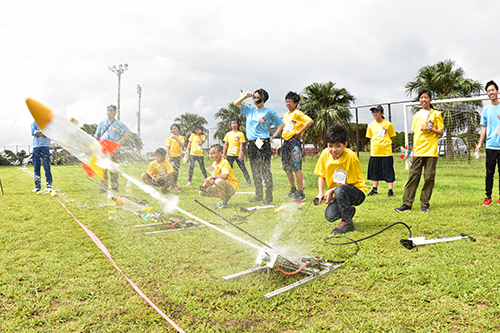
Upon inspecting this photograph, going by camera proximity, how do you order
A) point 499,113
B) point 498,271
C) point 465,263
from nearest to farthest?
1. point 498,271
2. point 465,263
3. point 499,113

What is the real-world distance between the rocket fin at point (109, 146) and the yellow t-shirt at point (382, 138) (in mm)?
6352

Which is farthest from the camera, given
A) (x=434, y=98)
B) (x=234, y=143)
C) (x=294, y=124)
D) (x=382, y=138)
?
(x=434, y=98)

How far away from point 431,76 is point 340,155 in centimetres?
1982

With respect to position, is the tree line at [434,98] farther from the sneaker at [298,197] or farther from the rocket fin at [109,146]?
the rocket fin at [109,146]

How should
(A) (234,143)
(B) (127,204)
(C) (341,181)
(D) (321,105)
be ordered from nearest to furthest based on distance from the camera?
(B) (127,204), (C) (341,181), (A) (234,143), (D) (321,105)

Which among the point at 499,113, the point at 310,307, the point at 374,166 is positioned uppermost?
the point at 499,113

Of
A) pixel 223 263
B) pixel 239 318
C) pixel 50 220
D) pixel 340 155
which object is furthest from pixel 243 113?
pixel 239 318

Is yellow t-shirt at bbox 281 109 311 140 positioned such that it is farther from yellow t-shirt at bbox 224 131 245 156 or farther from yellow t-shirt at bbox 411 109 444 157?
yellow t-shirt at bbox 224 131 245 156

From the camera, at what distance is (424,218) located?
4453 millimetres

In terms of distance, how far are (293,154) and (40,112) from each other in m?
4.63

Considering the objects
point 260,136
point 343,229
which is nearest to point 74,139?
point 343,229

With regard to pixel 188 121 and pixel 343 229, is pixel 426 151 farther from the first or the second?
pixel 188 121

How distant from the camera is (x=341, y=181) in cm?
361

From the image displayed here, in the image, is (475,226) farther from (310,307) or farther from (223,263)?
(223,263)
